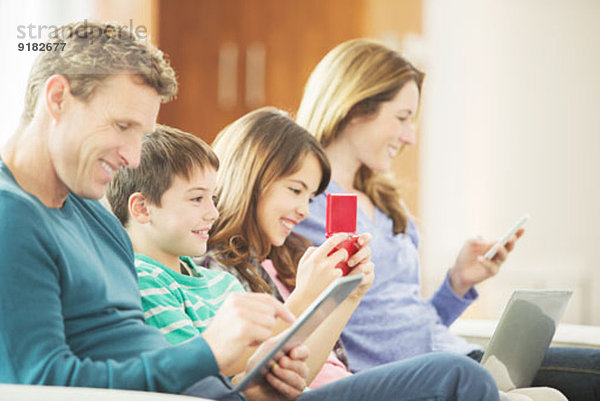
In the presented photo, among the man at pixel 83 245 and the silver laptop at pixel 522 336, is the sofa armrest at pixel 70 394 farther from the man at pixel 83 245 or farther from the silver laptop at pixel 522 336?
the silver laptop at pixel 522 336

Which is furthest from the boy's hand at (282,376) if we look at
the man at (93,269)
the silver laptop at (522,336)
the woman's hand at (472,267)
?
the woman's hand at (472,267)

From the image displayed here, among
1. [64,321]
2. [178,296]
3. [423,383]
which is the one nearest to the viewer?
[64,321]

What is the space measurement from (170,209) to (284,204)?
0.34 meters

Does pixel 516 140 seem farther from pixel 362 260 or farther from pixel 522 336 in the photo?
pixel 362 260

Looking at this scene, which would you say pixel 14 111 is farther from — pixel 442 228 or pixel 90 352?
pixel 442 228

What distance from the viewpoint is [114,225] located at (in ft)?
3.72

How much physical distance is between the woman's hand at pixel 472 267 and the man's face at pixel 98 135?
115 centimetres

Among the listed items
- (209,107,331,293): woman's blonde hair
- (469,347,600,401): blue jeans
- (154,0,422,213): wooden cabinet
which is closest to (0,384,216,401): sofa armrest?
(209,107,331,293): woman's blonde hair

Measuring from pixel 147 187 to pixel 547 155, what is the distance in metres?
2.74

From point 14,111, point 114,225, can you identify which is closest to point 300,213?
point 114,225

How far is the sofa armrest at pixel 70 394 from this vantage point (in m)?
0.86

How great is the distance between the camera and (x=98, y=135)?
0.99 meters

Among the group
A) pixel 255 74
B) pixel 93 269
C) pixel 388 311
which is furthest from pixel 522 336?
pixel 255 74

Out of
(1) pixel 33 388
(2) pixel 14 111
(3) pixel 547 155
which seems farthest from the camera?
(3) pixel 547 155
